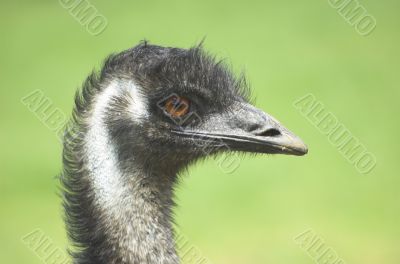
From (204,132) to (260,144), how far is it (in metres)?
0.27

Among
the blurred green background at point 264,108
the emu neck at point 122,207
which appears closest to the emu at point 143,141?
the emu neck at point 122,207

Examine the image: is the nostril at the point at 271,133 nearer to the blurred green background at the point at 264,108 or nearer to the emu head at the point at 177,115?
the emu head at the point at 177,115

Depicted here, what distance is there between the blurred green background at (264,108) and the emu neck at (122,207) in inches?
111

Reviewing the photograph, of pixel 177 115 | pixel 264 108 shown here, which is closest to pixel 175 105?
pixel 177 115

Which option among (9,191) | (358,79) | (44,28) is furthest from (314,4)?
(9,191)

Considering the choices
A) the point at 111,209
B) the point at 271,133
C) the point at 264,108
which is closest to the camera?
the point at 111,209

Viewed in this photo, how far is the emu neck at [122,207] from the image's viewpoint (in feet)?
12.8

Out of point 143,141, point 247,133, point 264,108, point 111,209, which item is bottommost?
point 111,209

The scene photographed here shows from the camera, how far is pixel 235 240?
8.77 meters

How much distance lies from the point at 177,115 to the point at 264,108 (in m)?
6.86

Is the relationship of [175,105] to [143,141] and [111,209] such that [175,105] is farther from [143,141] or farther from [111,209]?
[111,209]

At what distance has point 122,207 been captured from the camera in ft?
12.9

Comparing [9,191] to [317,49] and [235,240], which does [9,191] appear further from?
[317,49]

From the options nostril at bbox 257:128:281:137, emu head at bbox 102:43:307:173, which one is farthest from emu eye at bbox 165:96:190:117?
nostril at bbox 257:128:281:137
